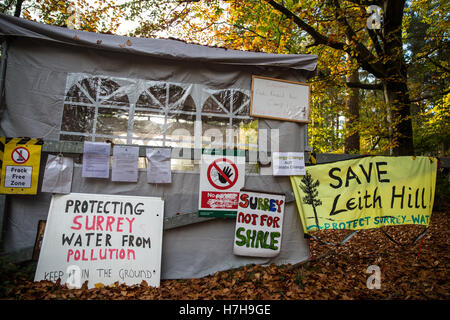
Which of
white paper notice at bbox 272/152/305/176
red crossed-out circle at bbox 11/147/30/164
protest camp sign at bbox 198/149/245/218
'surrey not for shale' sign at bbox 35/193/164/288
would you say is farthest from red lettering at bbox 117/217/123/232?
white paper notice at bbox 272/152/305/176

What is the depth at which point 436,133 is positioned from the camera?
401 inches

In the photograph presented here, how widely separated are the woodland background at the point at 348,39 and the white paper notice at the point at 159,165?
4.21 metres

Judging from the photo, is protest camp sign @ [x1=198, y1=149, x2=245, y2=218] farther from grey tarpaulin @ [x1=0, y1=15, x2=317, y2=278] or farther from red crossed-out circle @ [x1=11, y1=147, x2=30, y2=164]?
red crossed-out circle @ [x1=11, y1=147, x2=30, y2=164]

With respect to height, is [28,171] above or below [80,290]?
above

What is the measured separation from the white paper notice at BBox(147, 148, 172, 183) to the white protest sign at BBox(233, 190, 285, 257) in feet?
4.13

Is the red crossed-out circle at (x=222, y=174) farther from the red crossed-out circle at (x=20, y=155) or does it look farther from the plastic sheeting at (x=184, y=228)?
the red crossed-out circle at (x=20, y=155)

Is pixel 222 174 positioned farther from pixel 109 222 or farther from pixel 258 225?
pixel 109 222

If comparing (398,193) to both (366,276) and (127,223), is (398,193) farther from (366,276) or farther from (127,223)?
(127,223)

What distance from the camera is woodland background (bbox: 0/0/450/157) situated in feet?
25.0

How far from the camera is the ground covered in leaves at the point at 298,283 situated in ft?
11.0

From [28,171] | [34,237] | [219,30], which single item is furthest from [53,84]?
[219,30]

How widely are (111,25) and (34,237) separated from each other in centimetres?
1185

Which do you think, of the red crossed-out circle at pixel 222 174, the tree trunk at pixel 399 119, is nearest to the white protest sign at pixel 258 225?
the red crossed-out circle at pixel 222 174

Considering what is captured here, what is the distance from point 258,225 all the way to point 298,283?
1.02m
